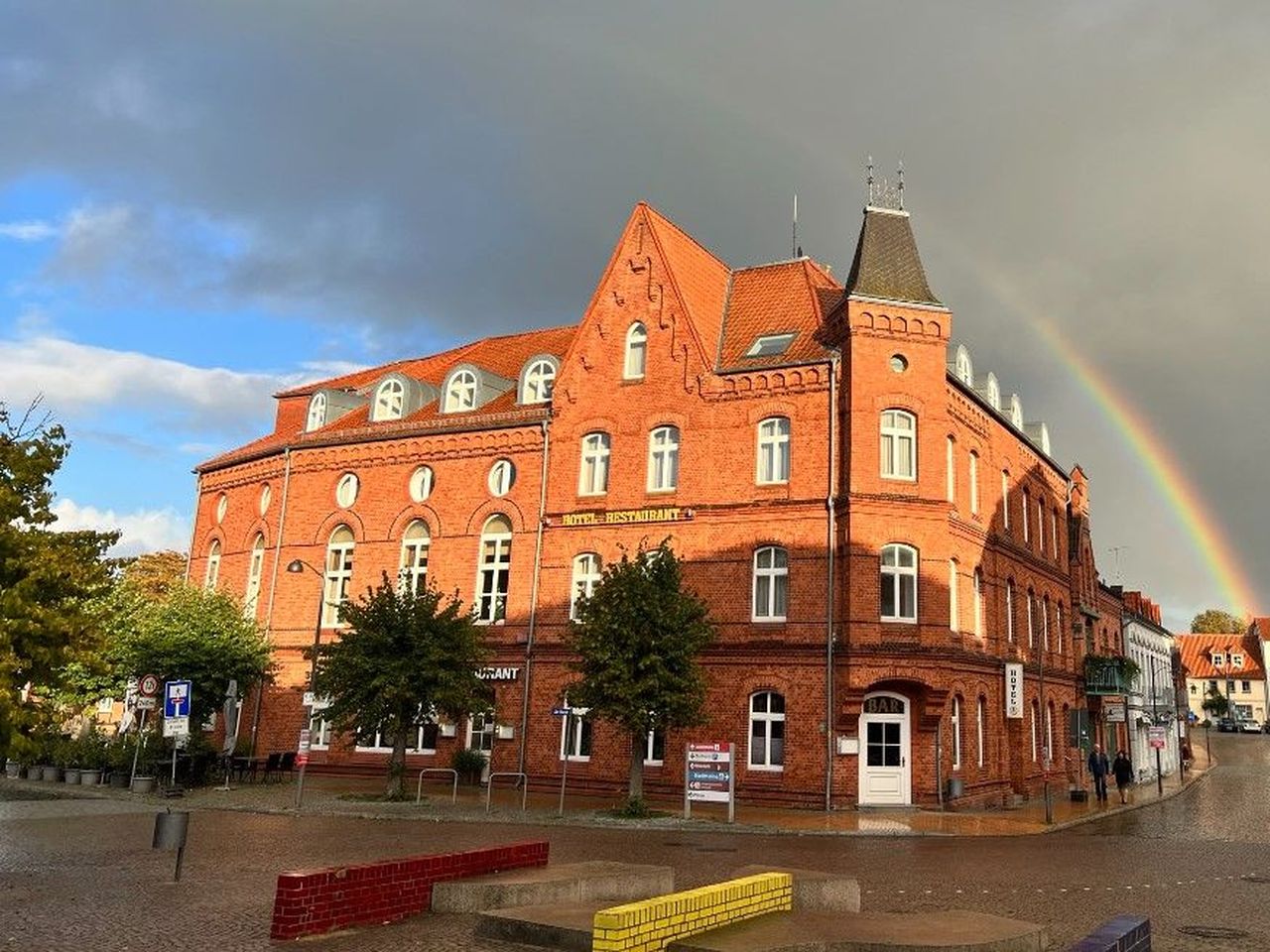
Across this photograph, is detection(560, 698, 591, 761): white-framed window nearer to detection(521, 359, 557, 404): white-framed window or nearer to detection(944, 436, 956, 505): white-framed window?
detection(521, 359, 557, 404): white-framed window

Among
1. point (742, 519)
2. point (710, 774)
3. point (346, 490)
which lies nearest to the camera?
point (710, 774)

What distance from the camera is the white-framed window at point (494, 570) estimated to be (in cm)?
3281

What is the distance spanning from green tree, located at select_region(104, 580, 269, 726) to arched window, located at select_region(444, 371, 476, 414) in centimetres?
992

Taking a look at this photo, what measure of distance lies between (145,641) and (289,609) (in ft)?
18.9

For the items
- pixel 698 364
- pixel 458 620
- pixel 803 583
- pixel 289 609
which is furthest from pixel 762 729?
pixel 289 609

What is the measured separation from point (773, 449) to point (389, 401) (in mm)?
15574

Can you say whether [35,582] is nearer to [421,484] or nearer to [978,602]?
[421,484]

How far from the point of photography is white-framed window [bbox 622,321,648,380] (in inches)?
1271

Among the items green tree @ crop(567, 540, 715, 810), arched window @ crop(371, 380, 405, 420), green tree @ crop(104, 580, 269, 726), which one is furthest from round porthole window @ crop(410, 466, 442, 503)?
green tree @ crop(567, 540, 715, 810)

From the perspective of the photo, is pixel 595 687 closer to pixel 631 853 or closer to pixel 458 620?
pixel 458 620

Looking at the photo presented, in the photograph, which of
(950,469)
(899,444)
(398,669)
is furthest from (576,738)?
(950,469)

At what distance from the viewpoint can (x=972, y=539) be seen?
3072 cm

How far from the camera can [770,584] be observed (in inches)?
1133

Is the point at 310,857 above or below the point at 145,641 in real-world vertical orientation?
below
